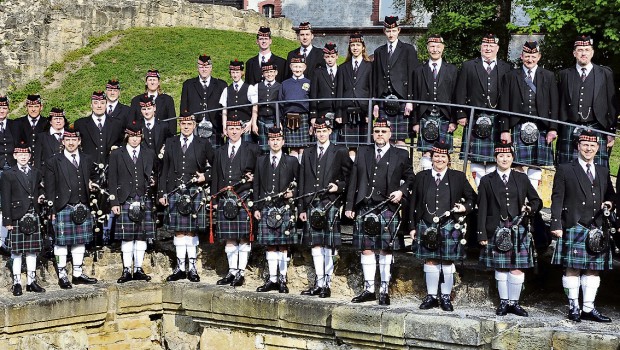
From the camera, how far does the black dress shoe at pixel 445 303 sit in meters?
10.2

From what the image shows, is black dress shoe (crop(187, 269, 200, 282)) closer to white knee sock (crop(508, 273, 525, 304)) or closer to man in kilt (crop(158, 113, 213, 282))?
man in kilt (crop(158, 113, 213, 282))

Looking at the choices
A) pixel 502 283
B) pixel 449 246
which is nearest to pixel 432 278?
pixel 449 246

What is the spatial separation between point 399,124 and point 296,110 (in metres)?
1.26

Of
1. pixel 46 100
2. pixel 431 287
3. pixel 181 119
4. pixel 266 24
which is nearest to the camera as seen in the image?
pixel 431 287

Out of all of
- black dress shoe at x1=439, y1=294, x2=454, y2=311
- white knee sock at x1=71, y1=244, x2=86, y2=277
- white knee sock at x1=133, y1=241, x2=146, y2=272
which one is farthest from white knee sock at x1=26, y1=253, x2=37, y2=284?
black dress shoe at x1=439, y1=294, x2=454, y2=311

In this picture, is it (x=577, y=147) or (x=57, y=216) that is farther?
(x=57, y=216)

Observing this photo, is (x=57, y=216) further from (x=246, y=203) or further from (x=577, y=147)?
(x=577, y=147)

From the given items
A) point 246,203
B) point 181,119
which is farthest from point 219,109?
point 246,203

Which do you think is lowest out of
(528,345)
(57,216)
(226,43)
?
(528,345)

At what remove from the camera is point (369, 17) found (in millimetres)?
37719

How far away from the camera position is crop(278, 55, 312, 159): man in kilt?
1213 centimetres

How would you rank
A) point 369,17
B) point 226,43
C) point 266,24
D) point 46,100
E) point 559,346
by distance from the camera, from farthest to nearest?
1. point 369,17
2. point 266,24
3. point 226,43
4. point 46,100
5. point 559,346

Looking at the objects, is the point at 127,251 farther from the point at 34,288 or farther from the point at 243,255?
the point at 243,255

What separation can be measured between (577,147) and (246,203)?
349 centimetres
